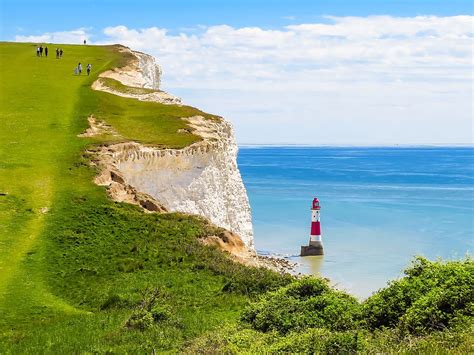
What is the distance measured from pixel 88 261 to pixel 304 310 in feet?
31.8

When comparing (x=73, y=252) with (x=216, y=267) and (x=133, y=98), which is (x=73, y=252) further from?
(x=133, y=98)

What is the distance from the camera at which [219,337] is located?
1495 centimetres

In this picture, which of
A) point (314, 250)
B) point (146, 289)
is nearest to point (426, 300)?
point (146, 289)

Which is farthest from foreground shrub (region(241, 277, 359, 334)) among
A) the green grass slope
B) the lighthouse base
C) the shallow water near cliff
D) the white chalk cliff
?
the lighthouse base

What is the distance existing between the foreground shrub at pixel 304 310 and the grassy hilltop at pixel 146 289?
0.04 metres

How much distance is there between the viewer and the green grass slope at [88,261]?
17.0 m

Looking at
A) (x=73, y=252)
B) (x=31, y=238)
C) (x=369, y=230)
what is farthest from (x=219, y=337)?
(x=369, y=230)

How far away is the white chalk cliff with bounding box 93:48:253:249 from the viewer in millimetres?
35062

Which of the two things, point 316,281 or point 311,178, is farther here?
point 311,178

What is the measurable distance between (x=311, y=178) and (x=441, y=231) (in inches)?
2900

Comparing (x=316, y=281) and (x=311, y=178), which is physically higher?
(x=311, y=178)

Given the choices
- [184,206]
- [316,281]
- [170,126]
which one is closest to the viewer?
[316,281]

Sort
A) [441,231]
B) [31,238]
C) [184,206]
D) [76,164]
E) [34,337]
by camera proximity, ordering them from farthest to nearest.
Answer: [441,231] → [184,206] → [76,164] → [31,238] → [34,337]

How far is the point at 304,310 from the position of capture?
16484 mm
